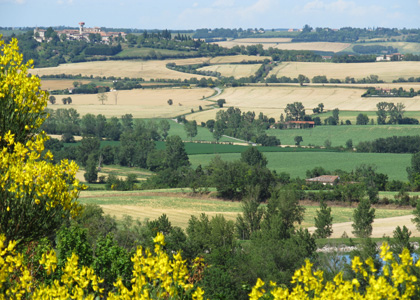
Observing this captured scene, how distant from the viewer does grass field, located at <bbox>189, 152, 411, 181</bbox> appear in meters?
119

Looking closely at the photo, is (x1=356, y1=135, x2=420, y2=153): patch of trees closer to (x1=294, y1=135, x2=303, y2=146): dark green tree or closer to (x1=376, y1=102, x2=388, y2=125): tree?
(x1=294, y1=135, x2=303, y2=146): dark green tree

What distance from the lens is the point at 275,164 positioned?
4958 inches

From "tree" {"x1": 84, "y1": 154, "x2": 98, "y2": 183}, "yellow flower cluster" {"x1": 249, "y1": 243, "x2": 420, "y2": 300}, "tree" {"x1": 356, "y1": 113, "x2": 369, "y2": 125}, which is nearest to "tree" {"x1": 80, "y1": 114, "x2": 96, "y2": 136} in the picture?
"tree" {"x1": 84, "y1": 154, "x2": 98, "y2": 183}

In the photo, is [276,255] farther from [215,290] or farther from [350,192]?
[350,192]

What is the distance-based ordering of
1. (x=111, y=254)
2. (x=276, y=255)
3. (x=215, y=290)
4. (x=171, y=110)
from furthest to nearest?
1. (x=171, y=110)
2. (x=276, y=255)
3. (x=215, y=290)
4. (x=111, y=254)

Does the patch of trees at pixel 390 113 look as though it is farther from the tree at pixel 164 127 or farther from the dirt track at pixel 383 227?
the dirt track at pixel 383 227

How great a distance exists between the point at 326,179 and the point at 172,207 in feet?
106

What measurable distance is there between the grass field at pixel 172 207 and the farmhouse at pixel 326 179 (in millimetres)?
18896

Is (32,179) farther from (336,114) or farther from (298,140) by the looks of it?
(336,114)

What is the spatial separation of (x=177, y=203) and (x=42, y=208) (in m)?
71.5

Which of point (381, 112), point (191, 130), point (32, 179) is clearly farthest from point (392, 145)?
point (32, 179)

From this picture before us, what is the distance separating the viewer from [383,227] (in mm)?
74812

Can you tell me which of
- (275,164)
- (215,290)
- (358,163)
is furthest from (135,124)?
(215,290)

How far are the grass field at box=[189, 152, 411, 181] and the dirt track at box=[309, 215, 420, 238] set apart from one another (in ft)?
117
